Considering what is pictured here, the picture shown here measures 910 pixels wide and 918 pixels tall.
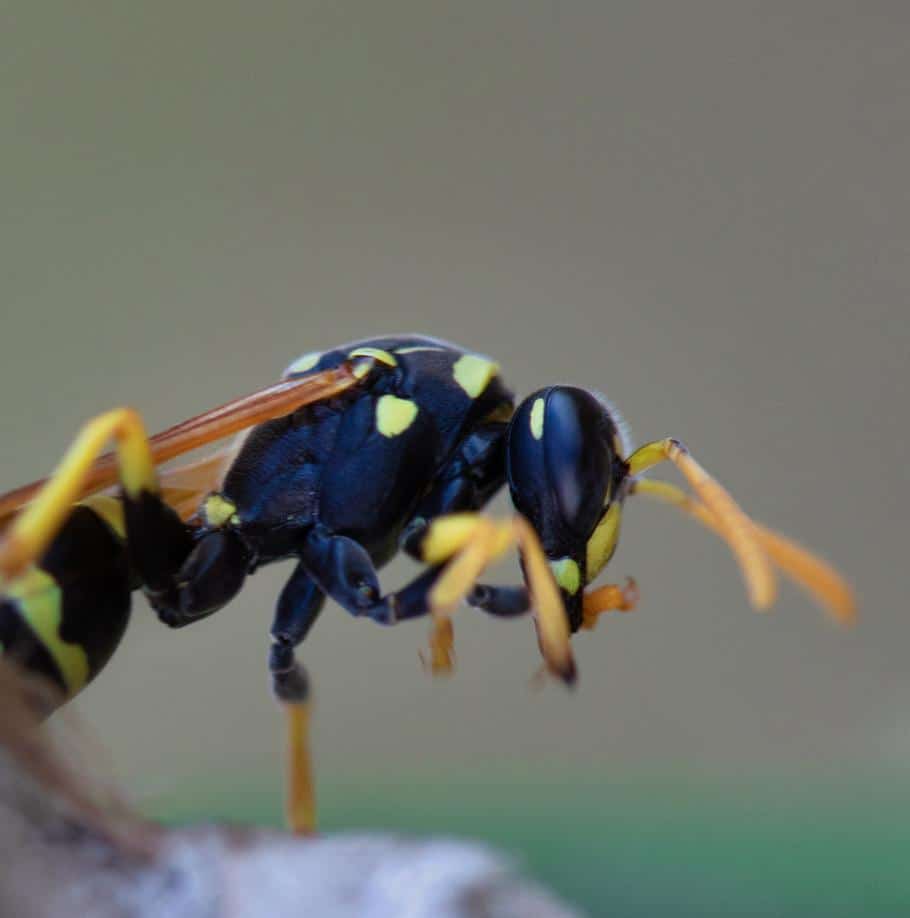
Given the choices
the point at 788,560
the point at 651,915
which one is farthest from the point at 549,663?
the point at 651,915

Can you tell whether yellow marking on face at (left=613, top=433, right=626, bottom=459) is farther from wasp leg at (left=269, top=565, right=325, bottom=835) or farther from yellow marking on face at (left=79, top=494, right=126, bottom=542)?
yellow marking on face at (left=79, top=494, right=126, bottom=542)

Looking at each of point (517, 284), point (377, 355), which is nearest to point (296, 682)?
point (377, 355)

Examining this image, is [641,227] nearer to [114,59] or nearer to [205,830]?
[114,59]

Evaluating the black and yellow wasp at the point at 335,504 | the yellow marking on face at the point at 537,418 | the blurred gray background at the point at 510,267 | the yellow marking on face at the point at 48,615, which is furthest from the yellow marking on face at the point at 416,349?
the blurred gray background at the point at 510,267

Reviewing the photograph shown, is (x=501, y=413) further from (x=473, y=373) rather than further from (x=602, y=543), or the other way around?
(x=602, y=543)

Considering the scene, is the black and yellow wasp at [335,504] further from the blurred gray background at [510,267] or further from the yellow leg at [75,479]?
the blurred gray background at [510,267]

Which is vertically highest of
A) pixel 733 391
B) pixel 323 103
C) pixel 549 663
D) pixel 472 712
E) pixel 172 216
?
pixel 323 103
